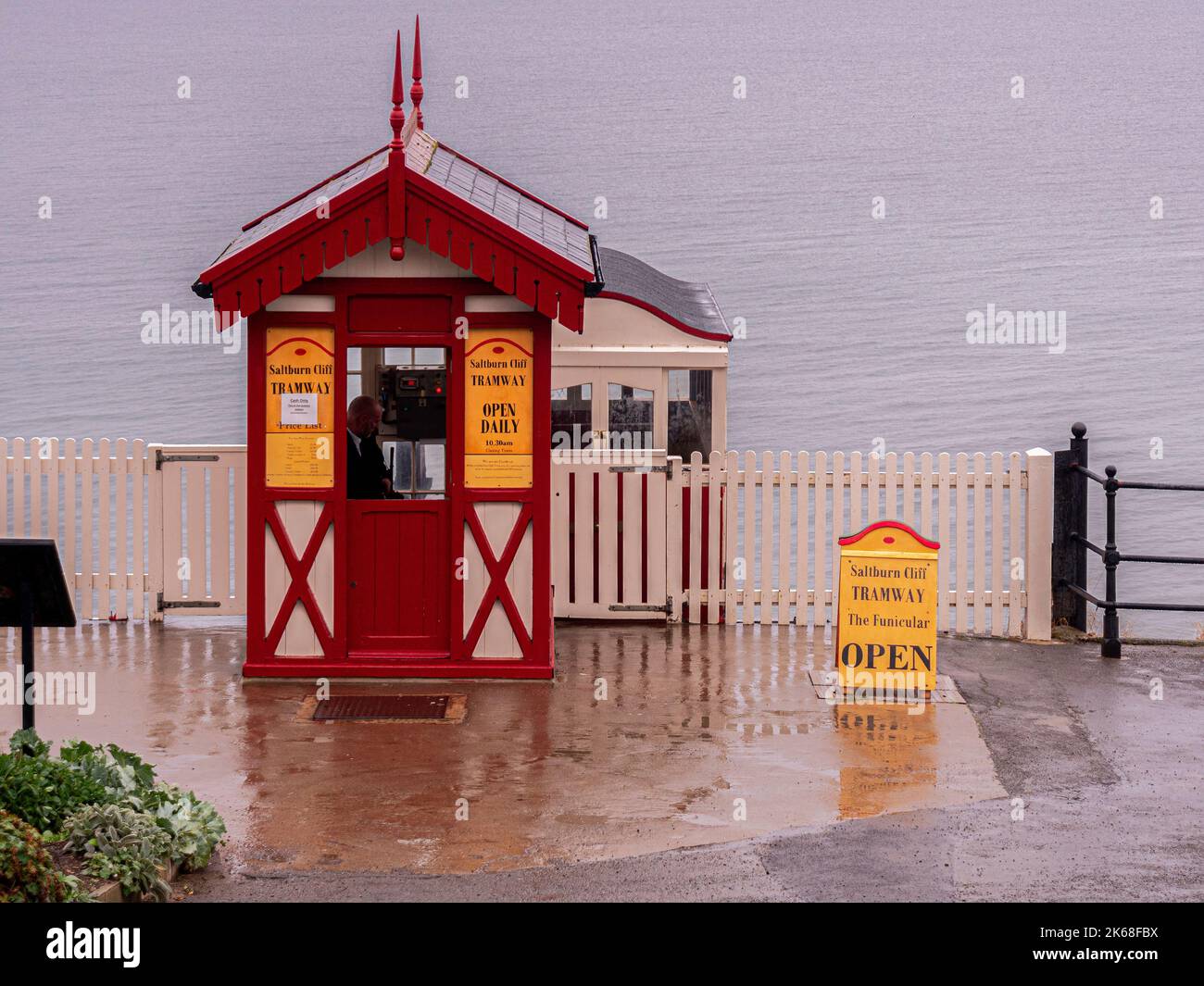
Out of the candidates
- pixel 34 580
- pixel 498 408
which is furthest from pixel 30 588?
pixel 498 408

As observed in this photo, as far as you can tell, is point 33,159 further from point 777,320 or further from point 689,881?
point 689,881

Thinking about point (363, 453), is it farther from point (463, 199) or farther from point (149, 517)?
point (149, 517)

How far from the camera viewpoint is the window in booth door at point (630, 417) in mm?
13141

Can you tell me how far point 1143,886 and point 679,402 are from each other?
7234 mm

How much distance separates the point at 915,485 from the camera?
12438 millimetres

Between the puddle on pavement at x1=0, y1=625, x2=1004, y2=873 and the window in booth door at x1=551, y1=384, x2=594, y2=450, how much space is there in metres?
2.25

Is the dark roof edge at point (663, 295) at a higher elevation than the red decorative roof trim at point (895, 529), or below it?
higher

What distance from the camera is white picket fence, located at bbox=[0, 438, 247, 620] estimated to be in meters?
12.4

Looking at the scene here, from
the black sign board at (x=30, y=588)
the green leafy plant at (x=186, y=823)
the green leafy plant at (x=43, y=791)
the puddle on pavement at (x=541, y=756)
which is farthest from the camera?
the puddle on pavement at (x=541, y=756)

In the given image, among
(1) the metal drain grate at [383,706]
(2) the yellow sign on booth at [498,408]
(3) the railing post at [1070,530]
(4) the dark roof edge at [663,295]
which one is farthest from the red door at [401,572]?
(3) the railing post at [1070,530]

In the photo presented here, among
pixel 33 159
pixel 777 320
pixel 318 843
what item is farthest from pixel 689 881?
pixel 33 159

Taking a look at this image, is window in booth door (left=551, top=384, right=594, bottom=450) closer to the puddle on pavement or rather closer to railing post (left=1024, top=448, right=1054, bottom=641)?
the puddle on pavement

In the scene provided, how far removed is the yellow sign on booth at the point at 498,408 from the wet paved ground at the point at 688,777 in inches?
56.1

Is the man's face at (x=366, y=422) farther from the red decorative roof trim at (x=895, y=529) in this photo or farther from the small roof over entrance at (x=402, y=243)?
the red decorative roof trim at (x=895, y=529)
